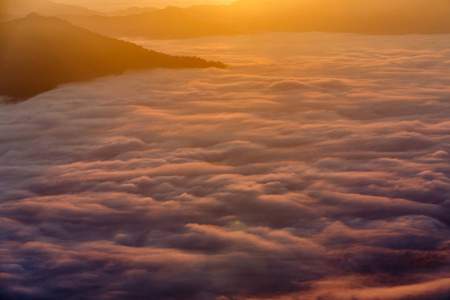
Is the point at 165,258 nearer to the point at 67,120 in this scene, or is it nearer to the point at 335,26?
the point at 67,120

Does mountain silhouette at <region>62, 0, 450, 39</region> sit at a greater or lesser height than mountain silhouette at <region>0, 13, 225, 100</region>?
greater

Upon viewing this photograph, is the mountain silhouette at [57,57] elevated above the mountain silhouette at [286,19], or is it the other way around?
the mountain silhouette at [286,19]

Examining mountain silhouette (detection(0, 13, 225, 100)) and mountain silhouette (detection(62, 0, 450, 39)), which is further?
mountain silhouette (detection(62, 0, 450, 39))

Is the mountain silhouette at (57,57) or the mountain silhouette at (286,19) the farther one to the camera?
the mountain silhouette at (286,19)

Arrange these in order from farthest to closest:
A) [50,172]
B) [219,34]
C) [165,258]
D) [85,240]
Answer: [219,34]
[50,172]
[85,240]
[165,258]

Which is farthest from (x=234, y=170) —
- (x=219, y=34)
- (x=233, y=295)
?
(x=219, y=34)
